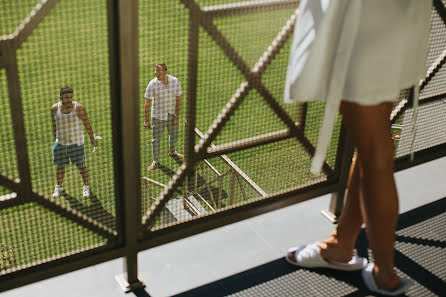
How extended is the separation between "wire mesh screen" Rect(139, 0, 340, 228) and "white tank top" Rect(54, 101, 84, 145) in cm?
28

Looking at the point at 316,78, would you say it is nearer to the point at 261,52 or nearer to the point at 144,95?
the point at 261,52

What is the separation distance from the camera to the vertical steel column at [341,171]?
116 inches

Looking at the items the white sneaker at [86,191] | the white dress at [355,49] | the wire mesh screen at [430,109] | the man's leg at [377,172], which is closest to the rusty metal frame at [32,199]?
the white sneaker at [86,191]

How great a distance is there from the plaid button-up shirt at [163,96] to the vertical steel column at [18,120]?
0.49 metres

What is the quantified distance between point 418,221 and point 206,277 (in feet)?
3.86

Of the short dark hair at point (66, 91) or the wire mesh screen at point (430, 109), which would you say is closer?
the short dark hair at point (66, 91)

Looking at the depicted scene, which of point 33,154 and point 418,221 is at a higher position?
point 33,154

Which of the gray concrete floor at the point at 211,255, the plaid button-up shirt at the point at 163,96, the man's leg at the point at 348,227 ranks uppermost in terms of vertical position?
the plaid button-up shirt at the point at 163,96

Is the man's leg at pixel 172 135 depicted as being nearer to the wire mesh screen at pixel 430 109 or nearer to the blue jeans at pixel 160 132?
the blue jeans at pixel 160 132

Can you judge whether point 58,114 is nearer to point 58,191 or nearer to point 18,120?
point 18,120

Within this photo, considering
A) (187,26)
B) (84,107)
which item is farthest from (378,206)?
(84,107)

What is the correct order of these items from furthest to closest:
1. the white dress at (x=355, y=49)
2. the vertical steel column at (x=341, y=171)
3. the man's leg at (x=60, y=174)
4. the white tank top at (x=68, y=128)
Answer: the vertical steel column at (x=341, y=171) < the man's leg at (x=60, y=174) < the white tank top at (x=68, y=128) < the white dress at (x=355, y=49)

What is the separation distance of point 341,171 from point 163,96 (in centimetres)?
114

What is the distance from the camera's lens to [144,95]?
92.4 inches
